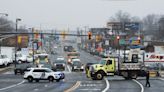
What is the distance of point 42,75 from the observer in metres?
51.2

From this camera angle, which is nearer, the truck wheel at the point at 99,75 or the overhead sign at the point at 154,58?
the truck wheel at the point at 99,75

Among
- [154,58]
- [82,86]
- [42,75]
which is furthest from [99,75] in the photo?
[154,58]

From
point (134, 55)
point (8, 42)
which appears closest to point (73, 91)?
point (134, 55)

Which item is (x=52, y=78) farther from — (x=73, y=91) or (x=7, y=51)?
(x=7, y=51)

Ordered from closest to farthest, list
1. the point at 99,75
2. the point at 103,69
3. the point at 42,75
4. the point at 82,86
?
the point at 82,86 → the point at 42,75 → the point at 103,69 → the point at 99,75

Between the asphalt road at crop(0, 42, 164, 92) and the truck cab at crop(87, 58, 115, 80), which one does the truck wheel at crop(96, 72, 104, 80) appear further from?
the asphalt road at crop(0, 42, 164, 92)

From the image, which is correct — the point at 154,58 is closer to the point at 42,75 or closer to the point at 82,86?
the point at 42,75

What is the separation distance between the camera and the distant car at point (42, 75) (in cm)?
5088

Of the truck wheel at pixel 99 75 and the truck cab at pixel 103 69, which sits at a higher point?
the truck cab at pixel 103 69

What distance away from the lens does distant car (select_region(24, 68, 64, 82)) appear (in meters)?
50.9

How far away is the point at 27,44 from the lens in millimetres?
175000

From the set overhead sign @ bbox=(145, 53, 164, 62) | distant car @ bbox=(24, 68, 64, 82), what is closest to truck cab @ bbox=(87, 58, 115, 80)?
distant car @ bbox=(24, 68, 64, 82)

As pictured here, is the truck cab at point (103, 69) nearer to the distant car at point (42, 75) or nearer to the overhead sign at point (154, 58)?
the distant car at point (42, 75)

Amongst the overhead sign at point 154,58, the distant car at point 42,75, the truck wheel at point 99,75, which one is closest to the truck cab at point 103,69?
the truck wheel at point 99,75
